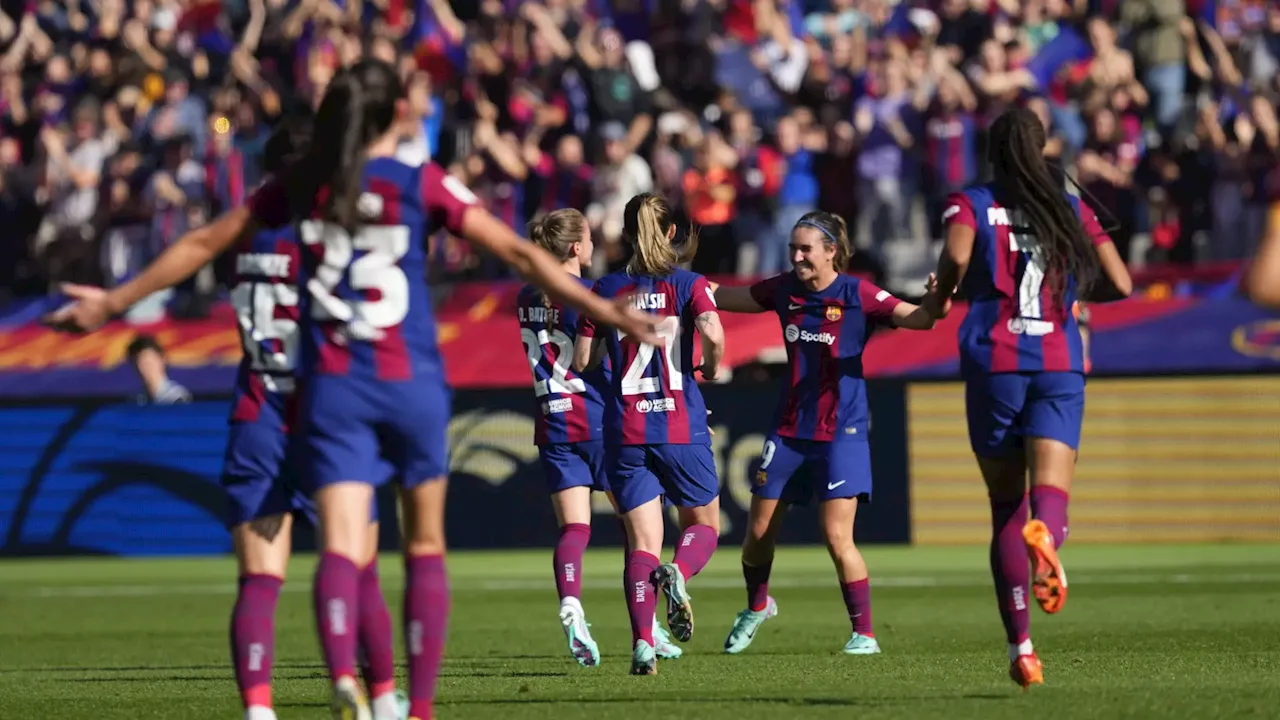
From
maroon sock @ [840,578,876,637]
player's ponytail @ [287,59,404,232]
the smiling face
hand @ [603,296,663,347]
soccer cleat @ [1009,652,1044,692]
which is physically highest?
player's ponytail @ [287,59,404,232]

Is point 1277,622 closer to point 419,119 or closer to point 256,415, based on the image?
point 256,415

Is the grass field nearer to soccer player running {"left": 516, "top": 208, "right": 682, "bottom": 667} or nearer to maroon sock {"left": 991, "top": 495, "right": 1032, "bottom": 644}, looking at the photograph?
maroon sock {"left": 991, "top": 495, "right": 1032, "bottom": 644}

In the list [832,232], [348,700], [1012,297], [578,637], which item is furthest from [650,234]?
[348,700]

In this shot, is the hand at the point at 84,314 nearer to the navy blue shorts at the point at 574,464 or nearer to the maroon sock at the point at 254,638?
the maroon sock at the point at 254,638

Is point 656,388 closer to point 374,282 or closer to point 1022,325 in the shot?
point 1022,325

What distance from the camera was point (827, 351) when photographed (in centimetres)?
1041

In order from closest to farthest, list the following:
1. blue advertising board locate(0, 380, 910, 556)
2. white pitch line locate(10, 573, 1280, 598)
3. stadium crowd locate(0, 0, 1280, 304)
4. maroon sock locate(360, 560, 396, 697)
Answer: maroon sock locate(360, 560, 396, 697), white pitch line locate(10, 573, 1280, 598), blue advertising board locate(0, 380, 910, 556), stadium crowd locate(0, 0, 1280, 304)

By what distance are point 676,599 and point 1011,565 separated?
1.91 metres

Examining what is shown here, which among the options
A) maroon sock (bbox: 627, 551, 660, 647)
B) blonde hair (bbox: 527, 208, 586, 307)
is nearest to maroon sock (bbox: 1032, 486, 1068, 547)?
maroon sock (bbox: 627, 551, 660, 647)

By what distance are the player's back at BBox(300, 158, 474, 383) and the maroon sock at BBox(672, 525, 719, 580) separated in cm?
385

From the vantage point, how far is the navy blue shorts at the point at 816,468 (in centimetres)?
1038

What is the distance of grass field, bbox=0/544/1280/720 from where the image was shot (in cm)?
806

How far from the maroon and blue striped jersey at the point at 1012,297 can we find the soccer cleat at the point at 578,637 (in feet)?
8.82

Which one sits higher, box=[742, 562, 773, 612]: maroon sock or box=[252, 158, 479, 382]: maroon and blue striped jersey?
box=[252, 158, 479, 382]: maroon and blue striped jersey
